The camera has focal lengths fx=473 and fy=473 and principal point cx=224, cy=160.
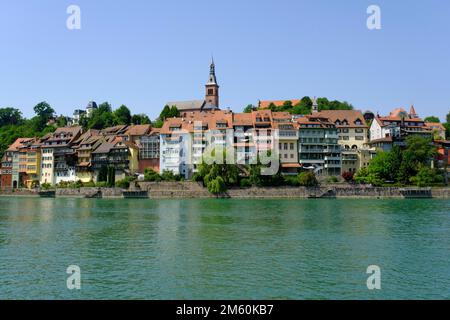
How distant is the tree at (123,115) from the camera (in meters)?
125

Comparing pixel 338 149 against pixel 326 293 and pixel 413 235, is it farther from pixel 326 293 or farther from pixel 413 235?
pixel 326 293

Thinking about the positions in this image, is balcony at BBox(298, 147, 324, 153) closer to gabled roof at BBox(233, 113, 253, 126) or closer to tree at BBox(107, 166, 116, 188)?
gabled roof at BBox(233, 113, 253, 126)

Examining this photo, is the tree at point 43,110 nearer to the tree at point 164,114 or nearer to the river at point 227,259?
the tree at point 164,114

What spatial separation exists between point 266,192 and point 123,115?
61.5 m

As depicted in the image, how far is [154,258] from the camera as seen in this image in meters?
23.4

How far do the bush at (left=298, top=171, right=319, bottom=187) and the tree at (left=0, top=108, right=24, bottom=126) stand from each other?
118 m

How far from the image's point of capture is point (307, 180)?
7850cm

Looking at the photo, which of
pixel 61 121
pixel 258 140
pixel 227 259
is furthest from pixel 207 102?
pixel 227 259

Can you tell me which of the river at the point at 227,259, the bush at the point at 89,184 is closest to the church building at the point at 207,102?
the bush at the point at 89,184

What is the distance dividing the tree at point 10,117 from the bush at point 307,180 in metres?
118

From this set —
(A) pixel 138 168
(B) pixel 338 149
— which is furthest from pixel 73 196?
(B) pixel 338 149

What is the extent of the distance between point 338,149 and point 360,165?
18.1ft

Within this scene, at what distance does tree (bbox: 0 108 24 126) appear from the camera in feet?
523

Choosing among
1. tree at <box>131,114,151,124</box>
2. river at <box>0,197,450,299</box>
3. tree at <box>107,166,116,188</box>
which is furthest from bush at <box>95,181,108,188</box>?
river at <box>0,197,450,299</box>
